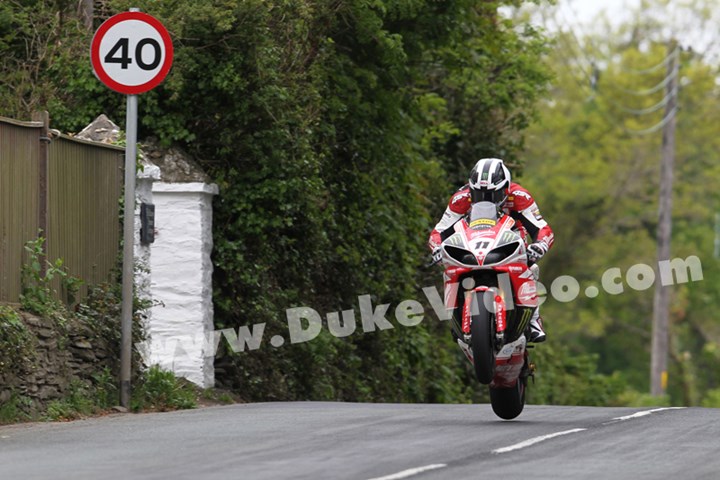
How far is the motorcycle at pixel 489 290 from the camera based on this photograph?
1270cm

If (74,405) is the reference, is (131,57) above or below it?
above

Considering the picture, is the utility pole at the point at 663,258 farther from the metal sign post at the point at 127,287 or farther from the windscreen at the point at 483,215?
the windscreen at the point at 483,215

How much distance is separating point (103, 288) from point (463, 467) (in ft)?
22.3

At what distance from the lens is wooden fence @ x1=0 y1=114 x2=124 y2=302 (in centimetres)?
1409

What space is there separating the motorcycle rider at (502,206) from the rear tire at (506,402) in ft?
1.57

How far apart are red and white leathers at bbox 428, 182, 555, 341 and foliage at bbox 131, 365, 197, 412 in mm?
3535

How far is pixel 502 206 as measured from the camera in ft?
44.8

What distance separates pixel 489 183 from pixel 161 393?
437 centimetres

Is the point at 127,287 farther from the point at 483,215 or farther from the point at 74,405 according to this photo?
the point at 483,215

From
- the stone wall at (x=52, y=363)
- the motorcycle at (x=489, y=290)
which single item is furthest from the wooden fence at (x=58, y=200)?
the motorcycle at (x=489, y=290)

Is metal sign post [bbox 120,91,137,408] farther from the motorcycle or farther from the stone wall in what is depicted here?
the motorcycle

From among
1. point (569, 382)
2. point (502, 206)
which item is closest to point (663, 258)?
point (569, 382)

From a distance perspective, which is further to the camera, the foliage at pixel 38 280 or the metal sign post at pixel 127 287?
the metal sign post at pixel 127 287

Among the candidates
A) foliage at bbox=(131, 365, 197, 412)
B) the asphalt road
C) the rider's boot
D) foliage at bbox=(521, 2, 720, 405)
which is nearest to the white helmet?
the rider's boot
